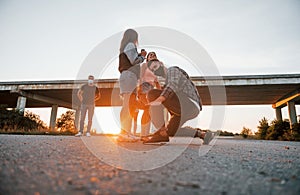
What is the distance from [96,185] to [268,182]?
0.83 m

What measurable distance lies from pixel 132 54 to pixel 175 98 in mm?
1029

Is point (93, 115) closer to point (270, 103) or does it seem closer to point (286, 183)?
point (286, 183)

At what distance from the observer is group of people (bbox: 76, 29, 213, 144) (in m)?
2.84

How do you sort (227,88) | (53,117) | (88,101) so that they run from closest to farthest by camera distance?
(88,101) < (227,88) < (53,117)

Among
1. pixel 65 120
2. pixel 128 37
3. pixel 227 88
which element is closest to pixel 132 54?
pixel 128 37

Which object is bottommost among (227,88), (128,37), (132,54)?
(132,54)

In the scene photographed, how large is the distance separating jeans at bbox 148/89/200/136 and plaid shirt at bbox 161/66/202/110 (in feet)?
0.27

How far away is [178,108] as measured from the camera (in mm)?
2982

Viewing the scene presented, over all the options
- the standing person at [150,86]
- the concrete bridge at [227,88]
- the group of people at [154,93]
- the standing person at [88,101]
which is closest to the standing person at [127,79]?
the group of people at [154,93]

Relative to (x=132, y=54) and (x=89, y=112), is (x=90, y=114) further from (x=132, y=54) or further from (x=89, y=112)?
(x=132, y=54)

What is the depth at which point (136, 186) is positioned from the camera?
0.83 m

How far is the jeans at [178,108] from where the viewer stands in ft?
9.56

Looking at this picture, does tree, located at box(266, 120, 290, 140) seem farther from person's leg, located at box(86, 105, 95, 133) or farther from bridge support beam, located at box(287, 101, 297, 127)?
person's leg, located at box(86, 105, 95, 133)

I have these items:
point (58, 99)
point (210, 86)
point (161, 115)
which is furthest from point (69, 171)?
point (58, 99)
